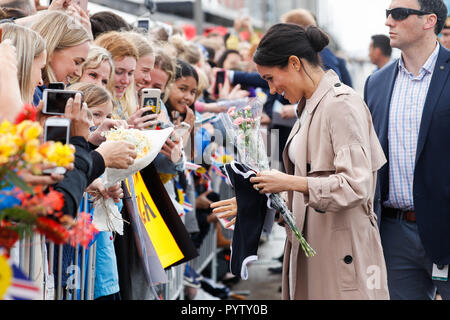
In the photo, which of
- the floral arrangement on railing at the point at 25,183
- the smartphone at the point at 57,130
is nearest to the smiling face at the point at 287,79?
the smartphone at the point at 57,130

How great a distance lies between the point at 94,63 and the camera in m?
4.61

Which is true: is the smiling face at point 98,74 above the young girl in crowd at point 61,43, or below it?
below

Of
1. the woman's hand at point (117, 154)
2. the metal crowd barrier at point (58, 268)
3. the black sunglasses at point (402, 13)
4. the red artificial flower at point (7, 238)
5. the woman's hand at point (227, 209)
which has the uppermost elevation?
the black sunglasses at point (402, 13)

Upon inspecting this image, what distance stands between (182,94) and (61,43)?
6.34ft

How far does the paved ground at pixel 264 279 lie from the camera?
7.66 meters

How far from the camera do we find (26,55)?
303 cm

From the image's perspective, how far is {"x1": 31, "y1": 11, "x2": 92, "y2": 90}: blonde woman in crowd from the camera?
153 inches

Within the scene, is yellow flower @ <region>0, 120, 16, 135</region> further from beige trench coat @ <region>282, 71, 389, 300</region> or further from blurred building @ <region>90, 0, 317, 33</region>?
blurred building @ <region>90, 0, 317, 33</region>

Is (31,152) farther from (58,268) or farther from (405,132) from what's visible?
(405,132)

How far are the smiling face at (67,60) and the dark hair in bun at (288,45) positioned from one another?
1067mm

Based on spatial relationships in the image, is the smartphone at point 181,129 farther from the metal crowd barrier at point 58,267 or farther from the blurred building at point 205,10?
the blurred building at point 205,10

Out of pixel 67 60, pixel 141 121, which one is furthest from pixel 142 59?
pixel 67 60

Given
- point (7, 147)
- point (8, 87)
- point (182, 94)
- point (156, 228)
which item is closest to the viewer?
Result: point (7, 147)
